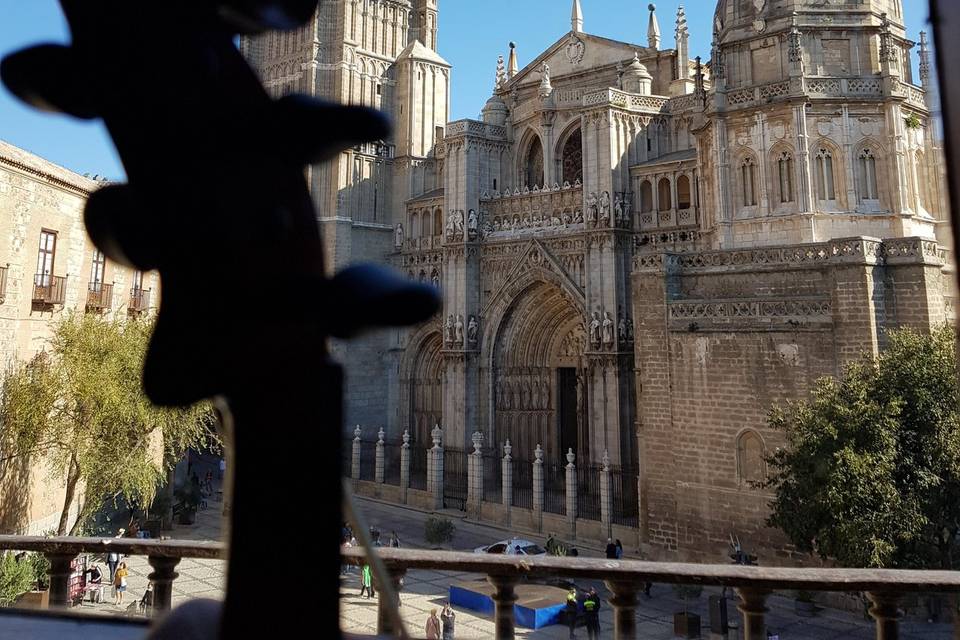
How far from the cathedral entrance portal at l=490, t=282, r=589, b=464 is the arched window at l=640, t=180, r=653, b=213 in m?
4.28

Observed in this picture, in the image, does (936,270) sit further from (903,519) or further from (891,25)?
(891,25)

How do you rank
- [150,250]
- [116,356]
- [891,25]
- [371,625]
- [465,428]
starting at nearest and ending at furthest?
[150,250] → [371,625] → [116,356] → [891,25] → [465,428]

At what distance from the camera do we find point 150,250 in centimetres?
114

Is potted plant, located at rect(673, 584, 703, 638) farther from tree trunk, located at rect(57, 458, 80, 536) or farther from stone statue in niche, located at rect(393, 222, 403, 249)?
stone statue in niche, located at rect(393, 222, 403, 249)

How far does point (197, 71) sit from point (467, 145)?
25.2 meters

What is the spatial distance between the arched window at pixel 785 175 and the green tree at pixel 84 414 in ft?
52.3

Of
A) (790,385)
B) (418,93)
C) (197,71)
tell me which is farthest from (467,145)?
(197,71)

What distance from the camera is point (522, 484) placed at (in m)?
23.5

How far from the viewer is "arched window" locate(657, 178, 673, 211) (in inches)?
852

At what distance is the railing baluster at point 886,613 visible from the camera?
2.81 meters

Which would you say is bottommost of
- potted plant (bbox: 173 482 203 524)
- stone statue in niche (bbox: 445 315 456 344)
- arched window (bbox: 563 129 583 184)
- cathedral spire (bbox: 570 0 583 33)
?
potted plant (bbox: 173 482 203 524)

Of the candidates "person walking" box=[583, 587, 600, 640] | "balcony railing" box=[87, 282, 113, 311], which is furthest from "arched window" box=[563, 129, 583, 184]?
"person walking" box=[583, 587, 600, 640]

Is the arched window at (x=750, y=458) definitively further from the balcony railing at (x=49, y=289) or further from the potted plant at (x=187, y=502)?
the potted plant at (x=187, y=502)

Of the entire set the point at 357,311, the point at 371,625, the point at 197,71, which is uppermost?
the point at 197,71
